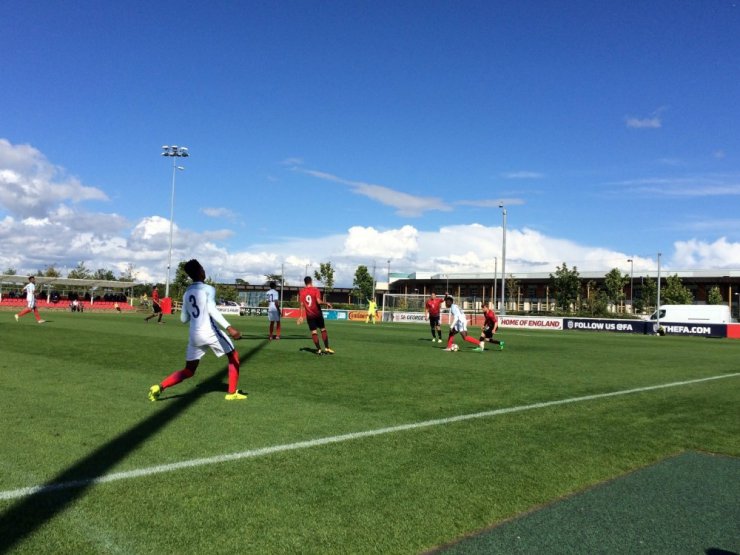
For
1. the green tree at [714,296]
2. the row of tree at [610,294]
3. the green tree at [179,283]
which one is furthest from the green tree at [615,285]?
the green tree at [179,283]

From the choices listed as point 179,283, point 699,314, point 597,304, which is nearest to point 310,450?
point 699,314

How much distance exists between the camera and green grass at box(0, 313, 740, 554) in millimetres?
3441

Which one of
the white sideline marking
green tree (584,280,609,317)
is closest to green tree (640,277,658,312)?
green tree (584,280,609,317)

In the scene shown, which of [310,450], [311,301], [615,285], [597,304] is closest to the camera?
[310,450]

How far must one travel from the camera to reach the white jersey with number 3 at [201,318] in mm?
7488

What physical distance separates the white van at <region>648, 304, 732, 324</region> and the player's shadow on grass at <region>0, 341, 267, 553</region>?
1775 inches

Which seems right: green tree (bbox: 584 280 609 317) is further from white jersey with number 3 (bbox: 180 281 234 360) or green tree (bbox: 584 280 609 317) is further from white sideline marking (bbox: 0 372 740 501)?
white jersey with number 3 (bbox: 180 281 234 360)

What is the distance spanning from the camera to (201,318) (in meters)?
7.52

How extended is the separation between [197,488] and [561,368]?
10.8 metres

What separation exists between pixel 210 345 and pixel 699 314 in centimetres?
4478

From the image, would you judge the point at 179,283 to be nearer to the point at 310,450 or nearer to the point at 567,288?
the point at 567,288

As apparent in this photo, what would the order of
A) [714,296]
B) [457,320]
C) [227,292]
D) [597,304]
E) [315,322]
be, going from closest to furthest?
[315,322], [457,320], [597,304], [714,296], [227,292]

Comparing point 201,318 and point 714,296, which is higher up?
point 714,296

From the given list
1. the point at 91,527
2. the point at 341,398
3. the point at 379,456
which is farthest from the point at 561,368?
the point at 91,527
